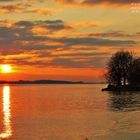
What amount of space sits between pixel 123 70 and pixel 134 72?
4649 millimetres

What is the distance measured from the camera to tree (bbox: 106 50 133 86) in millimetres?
166500

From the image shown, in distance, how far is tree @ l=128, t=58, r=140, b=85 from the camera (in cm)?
16738

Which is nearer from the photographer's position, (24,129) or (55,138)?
(55,138)

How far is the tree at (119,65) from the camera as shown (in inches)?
6555

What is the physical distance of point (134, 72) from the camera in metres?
167

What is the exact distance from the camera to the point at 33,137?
37.8m

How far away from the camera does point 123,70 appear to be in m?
167

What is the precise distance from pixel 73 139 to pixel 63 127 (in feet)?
30.9

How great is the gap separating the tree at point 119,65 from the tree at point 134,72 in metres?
1.73

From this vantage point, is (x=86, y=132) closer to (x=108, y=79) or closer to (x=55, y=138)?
(x=55, y=138)

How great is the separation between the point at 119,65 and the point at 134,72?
7.00 meters

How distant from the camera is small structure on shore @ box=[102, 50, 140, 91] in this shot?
16650 centimetres

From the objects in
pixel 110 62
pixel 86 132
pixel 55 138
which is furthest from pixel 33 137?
pixel 110 62

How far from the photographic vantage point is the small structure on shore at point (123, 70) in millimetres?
166500
